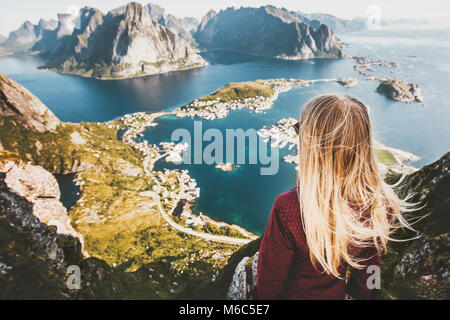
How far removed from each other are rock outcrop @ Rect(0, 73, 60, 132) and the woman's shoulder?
94242mm

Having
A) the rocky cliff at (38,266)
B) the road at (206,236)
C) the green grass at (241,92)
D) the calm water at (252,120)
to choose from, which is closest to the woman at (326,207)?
the calm water at (252,120)

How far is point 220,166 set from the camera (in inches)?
3236

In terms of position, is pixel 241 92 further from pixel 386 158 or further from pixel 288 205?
pixel 288 205

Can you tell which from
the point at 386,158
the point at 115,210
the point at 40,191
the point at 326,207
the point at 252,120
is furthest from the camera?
the point at 252,120

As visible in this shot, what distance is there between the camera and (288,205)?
3.21 m

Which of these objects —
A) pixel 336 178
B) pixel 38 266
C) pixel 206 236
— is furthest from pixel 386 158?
pixel 38 266

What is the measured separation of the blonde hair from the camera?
9.80ft

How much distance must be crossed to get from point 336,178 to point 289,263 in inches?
54.3

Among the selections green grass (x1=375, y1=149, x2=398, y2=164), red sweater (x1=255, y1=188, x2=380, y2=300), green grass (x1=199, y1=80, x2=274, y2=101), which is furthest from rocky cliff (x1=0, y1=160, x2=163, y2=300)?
green grass (x1=199, y1=80, x2=274, y2=101)

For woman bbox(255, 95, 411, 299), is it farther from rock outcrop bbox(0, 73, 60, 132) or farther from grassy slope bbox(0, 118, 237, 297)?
rock outcrop bbox(0, 73, 60, 132)

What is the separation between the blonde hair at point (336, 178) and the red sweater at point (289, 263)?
0.15m

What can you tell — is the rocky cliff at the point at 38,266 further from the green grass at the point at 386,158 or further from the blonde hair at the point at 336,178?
the green grass at the point at 386,158
